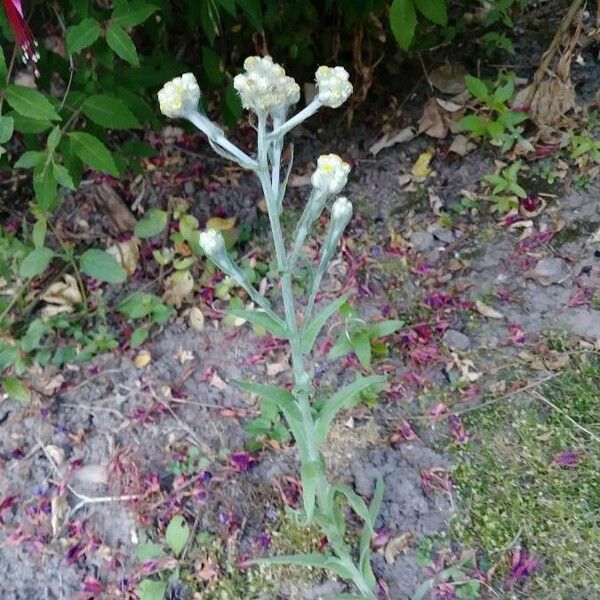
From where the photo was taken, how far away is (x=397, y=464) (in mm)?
1782

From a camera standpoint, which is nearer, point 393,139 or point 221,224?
point 221,224

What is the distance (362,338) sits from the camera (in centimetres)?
181

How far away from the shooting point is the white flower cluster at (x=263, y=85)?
0.99 metres

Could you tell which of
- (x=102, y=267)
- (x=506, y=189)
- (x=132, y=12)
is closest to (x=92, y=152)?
(x=132, y=12)

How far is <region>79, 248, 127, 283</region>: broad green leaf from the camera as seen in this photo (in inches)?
79.9

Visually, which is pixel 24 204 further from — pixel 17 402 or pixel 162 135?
pixel 17 402

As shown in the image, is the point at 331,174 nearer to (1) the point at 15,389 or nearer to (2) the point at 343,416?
(2) the point at 343,416

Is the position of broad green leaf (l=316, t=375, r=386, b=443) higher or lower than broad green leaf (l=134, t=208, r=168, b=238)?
higher

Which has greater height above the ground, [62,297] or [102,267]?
[102,267]

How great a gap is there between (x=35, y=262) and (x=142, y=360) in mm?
405

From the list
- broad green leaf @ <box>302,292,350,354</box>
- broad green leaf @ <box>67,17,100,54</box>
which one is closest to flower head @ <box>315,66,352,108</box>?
broad green leaf @ <box>302,292,350,354</box>

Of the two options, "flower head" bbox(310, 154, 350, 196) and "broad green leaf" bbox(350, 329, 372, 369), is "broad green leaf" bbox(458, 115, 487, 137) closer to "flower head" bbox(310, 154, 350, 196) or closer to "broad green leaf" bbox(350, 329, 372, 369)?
"broad green leaf" bbox(350, 329, 372, 369)

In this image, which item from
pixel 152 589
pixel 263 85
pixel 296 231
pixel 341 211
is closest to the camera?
pixel 263 85

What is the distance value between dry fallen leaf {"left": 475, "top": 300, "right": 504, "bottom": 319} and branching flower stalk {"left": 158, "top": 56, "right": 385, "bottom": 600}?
69 cm
